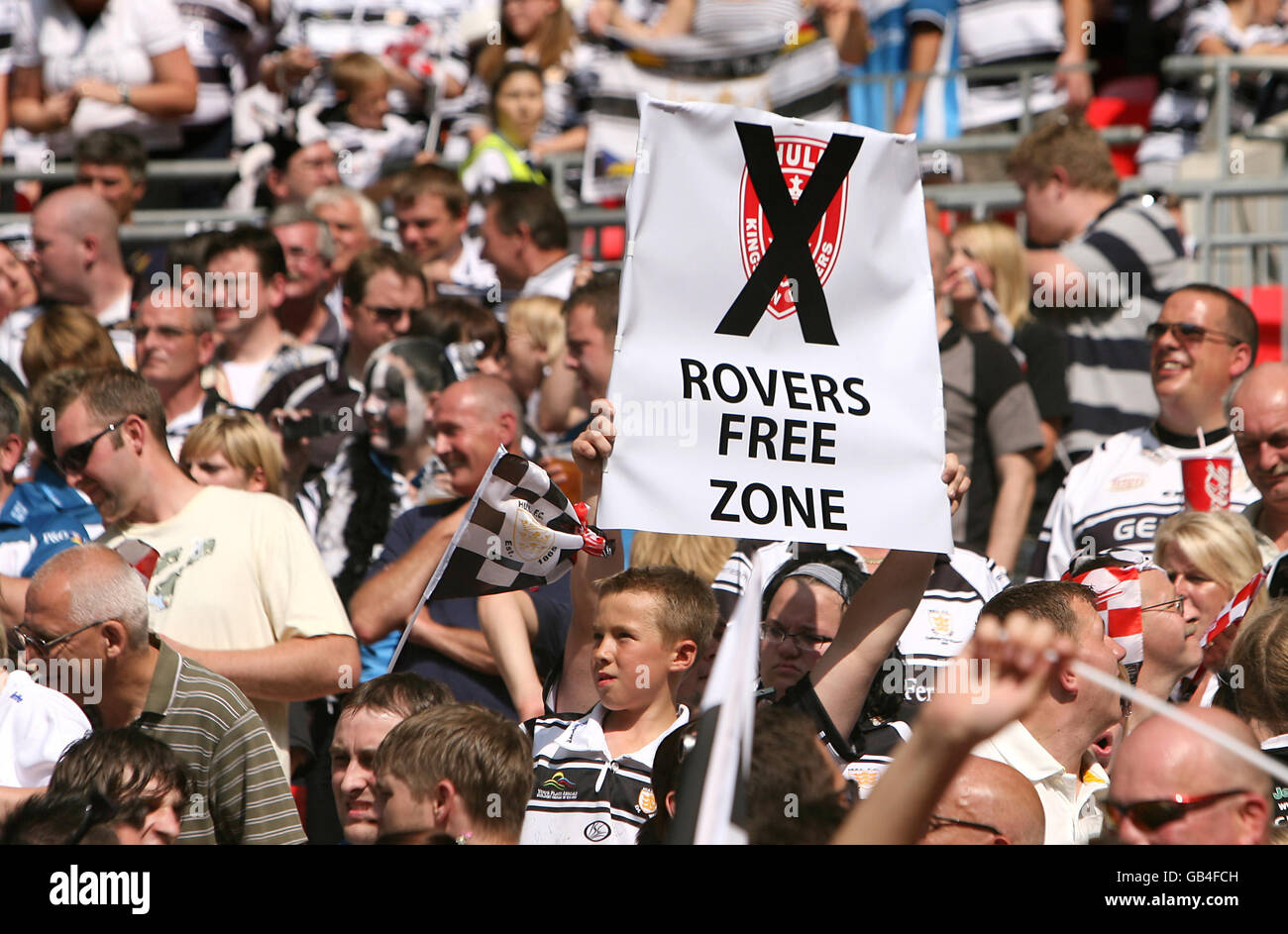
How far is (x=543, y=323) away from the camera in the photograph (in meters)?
7.28

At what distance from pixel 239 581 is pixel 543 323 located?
253 cm

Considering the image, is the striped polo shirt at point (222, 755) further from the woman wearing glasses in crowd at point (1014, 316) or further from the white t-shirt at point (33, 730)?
the woman wearing glasses in crowd at point (1014, 316)

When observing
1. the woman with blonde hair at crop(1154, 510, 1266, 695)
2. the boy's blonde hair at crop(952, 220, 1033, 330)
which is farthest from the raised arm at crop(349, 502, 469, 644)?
the boy's blonde hair at crop(952, 220, 1033, 330)

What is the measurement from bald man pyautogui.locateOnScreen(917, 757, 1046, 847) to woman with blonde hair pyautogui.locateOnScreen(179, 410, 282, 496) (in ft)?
10.4

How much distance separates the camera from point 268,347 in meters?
7.27

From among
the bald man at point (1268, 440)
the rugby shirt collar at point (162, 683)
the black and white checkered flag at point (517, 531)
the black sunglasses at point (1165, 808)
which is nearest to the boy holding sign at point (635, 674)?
the black and white checkered flag at point (517, 531)

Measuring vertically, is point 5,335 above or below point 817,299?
below

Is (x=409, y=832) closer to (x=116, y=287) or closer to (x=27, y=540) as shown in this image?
(x=27, y=540)

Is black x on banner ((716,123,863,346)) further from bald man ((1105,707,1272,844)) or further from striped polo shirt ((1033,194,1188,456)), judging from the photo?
striped polo shirt ((1033,194,1188,456))

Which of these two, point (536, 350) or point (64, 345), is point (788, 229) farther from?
point (64, 345)

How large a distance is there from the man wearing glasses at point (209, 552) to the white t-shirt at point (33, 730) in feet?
1.97

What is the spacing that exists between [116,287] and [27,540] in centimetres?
236
